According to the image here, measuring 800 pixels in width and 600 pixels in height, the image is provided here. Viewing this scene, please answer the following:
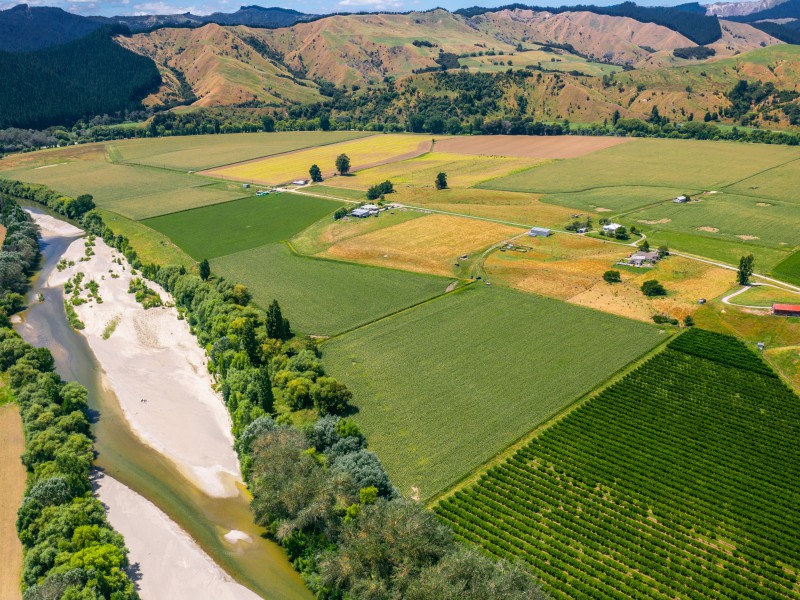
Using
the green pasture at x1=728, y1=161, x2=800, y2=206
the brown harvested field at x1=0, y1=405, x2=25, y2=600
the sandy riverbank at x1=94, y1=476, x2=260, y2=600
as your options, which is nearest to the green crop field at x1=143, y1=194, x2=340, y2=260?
the brown harvested field at x1=0, y1=405, x2=25, y2=600

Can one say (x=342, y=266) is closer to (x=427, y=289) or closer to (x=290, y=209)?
(x=427, y=289)

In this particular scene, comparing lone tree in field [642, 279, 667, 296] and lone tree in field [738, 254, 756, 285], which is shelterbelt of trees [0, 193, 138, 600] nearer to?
lone tree in field [642, 279, 667, 296]

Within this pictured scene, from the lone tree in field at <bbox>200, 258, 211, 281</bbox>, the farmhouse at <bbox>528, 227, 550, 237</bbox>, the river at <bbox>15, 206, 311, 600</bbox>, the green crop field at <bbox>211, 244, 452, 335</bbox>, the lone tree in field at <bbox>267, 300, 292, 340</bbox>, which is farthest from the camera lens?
the farmhouse at <bbox>528, 227, 550, 237</bbox>

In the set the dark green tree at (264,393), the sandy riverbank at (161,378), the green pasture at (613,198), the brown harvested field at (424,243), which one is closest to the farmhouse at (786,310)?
the brown harvested field at (424,243)

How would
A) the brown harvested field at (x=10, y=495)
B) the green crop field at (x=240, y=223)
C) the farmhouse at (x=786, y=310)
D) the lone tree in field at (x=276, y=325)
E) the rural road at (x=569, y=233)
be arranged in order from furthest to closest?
1. the green crop field at (x=240, y=223)
2. the rural road at (x=569, y=233)
3. the farmhouse at (x=786, y=310)
4. the lone tree in field at (x=276, y=325)
5. the brown harvested field at (x=10, y=495)

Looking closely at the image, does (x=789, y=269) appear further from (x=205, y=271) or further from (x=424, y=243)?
(x=205, y=271)

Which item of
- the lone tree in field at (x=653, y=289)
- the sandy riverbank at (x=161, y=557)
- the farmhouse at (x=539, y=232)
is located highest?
the farmhouse at (x=539, y=232)

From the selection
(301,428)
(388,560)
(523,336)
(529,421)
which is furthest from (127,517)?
(523,336)

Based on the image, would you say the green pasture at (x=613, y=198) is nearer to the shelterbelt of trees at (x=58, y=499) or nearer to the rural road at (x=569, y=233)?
the rural road at (x=569, y=233)
